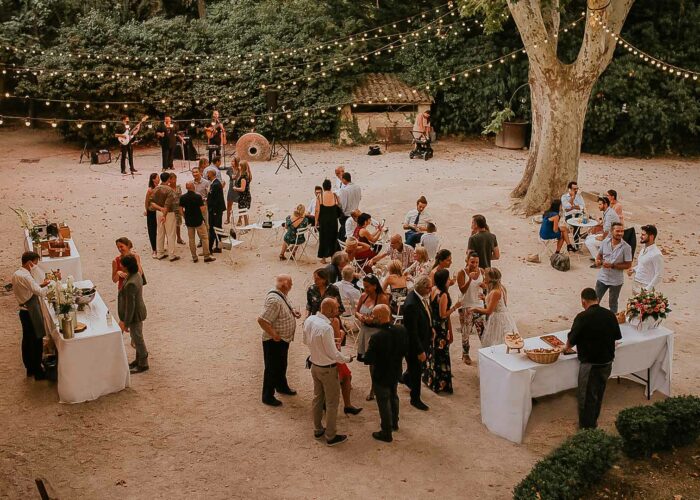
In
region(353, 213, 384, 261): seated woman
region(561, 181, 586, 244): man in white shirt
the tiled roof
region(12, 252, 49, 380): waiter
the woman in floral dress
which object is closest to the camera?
the woman in floral dress

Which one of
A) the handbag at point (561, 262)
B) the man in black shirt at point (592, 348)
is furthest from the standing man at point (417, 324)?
the handbag at point (561, 262)

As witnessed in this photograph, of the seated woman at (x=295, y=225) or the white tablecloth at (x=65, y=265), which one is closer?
the white tablecloth at (x=65, y=265)

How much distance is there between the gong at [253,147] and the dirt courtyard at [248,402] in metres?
4.47

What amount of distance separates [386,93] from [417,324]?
1550cm

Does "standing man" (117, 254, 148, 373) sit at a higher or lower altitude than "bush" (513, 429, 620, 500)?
higher

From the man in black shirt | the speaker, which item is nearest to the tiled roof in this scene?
the speaker

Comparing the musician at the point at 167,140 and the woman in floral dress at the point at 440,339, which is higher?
the musician at the point at 167,140

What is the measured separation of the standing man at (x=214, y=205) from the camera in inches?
480

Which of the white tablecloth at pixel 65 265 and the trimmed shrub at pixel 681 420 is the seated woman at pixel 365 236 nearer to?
the white tablecloth at pixel 65 265

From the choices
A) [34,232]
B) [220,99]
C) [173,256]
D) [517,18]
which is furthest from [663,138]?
[34,232]

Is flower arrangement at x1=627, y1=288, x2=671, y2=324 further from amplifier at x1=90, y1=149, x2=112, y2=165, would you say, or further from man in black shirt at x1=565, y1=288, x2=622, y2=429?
amplifier at x1=90, y1=149, x2=112, y2=165

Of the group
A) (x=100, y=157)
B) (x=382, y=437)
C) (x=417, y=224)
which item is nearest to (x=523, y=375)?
(x=382, y=437)

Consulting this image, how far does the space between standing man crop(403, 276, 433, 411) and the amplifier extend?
14.3 m

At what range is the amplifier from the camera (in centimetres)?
1919
